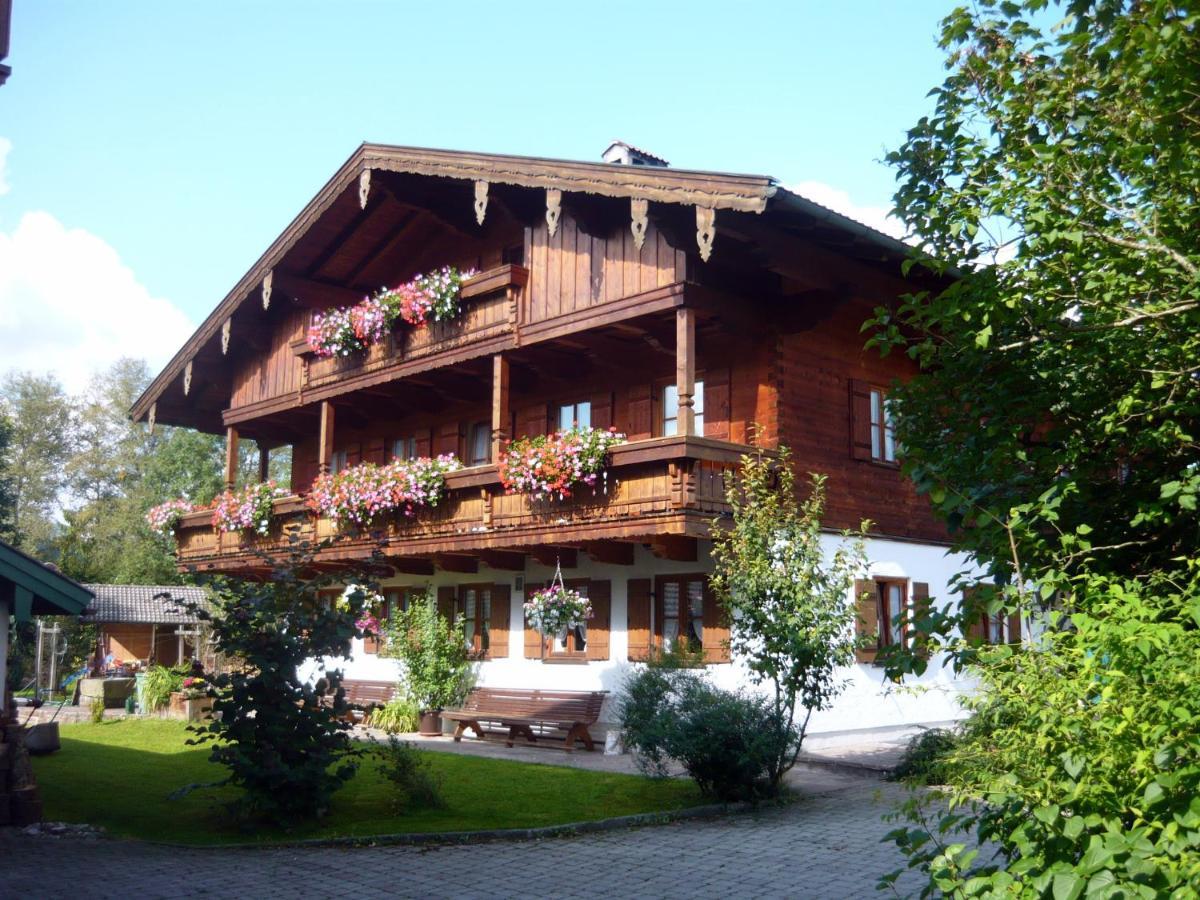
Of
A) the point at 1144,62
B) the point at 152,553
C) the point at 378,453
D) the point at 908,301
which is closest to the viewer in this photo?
the point at 1144,62

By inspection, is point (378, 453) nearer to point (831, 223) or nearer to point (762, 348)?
point (762, 348)

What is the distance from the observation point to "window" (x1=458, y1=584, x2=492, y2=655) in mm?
22047

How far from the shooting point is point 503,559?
20.9m

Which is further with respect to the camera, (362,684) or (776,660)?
(362,684)

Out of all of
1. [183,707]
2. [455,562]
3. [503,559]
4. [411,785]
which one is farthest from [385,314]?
[183,707]

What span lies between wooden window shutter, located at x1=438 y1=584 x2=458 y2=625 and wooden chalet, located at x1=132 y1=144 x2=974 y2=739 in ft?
0.15

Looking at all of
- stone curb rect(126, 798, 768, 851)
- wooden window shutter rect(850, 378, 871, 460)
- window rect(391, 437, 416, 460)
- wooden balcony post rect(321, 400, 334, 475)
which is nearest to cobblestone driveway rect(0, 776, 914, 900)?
stone curb rect(126, 798, 768, 851)

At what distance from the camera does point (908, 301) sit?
6.24m

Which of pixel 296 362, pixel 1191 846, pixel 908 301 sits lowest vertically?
pixel 1191 846

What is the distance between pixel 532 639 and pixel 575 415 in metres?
4.03

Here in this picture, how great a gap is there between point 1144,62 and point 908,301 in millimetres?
1674

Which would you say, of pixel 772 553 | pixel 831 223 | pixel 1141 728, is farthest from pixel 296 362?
pixel 1141 728

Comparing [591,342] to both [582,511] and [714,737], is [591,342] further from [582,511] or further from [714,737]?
[714,737]

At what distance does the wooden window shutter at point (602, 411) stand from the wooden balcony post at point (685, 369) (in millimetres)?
3762
